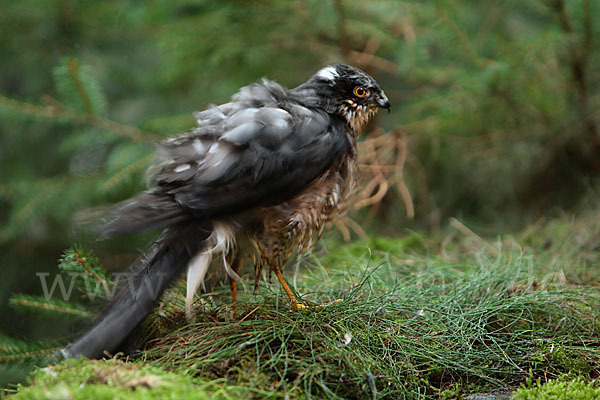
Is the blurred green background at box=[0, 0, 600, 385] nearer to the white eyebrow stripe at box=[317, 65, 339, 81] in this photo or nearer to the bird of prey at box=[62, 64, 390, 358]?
the white eyebrow stripe at box=[317, 65, 339, 81]

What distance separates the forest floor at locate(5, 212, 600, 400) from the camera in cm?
195

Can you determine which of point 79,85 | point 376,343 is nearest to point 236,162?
point 376,343

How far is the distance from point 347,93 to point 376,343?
139 cm

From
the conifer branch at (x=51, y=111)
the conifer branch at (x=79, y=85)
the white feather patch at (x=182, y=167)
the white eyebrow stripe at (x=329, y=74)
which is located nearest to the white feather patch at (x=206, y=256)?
the white feather patch at (x=182, y=167)

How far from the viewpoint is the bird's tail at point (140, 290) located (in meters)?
2.15

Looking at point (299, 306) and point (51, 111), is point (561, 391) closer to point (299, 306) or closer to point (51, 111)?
point (299, 306)

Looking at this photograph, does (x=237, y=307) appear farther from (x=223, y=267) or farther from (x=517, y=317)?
(x=517, y=317)

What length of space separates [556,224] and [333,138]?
2563 millimetres

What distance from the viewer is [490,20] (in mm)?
5398

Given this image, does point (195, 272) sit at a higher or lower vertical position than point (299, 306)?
higher

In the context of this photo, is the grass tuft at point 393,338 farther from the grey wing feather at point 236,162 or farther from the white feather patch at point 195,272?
the grey wing feather at point 236,162

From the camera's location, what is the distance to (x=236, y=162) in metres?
2.41

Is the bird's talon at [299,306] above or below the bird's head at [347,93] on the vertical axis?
below

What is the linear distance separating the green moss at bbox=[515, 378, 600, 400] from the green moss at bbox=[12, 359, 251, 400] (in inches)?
42.5
